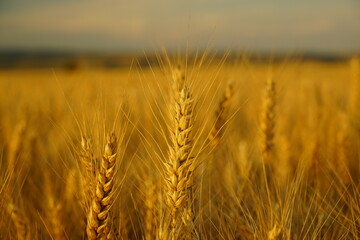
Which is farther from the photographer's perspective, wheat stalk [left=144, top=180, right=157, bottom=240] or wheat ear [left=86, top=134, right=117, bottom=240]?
wheat stalk [left=144, top=180, right=157, bottom=240]

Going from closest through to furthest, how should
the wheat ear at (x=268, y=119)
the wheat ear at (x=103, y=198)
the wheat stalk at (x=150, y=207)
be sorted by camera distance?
the wheat ear at (x=103, y=198), the wheat stalk at (x=150, y=207), the wheat ear at (x=268, y=119)

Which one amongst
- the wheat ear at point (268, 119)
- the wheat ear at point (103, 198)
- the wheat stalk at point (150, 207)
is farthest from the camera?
the wheat ear at point (268, 119)

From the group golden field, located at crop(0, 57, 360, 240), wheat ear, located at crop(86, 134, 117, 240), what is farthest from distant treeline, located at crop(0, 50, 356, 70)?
wheat ear, located at crop(86, 134, 117, 240)

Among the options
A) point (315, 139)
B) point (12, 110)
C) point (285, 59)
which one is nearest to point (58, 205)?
point (285, 59)

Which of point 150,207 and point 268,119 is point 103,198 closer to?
point 150,207

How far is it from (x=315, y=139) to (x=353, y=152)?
16.3 inches

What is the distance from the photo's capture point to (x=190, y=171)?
1170 millimetres

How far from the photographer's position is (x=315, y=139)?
2.19 metres

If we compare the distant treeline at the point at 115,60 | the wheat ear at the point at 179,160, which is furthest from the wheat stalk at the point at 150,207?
the distant treeline at the point at 115,60

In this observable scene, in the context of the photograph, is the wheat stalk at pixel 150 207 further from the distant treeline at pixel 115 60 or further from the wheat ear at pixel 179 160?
the distant treeline at pixel 115 60

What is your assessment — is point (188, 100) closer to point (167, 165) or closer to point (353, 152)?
point (167, 165)

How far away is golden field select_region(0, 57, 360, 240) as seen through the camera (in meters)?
1.13

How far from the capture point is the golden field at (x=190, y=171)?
113 cm

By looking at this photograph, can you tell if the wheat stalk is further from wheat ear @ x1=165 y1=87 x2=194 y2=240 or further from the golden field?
wheat ear @ x1=165 y1=87 x2=194 y2=240
